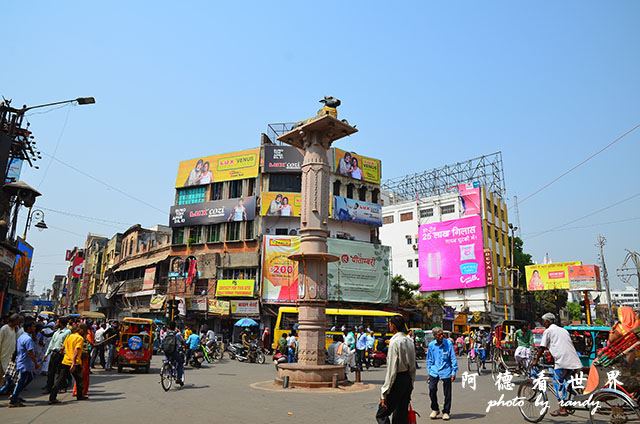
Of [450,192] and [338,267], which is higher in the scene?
[450,192]

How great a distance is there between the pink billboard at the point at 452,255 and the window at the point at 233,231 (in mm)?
25780

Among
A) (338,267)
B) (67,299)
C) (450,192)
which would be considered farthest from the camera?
(67,299)

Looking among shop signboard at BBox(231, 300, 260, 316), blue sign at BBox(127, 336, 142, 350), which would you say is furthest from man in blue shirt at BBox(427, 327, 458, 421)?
shop signboard at BBox(231, 300, 260, 316)

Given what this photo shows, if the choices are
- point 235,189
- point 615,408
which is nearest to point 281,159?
point 235,189

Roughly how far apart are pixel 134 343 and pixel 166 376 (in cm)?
531

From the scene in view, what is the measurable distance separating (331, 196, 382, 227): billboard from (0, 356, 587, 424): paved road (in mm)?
24036

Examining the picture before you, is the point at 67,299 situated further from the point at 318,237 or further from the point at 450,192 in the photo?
the point at 318,237

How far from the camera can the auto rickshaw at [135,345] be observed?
16.2 metres

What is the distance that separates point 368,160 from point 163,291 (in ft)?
69.6

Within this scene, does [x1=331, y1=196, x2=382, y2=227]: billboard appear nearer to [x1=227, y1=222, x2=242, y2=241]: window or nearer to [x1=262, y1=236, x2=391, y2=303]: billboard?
[x1=262, y1=236, x2=391, y2=303]: billboard

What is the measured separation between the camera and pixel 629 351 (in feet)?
21.0

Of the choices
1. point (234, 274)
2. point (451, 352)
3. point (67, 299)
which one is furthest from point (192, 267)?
point (67, 299)

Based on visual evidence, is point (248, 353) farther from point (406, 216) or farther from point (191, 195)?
point (406, 216)

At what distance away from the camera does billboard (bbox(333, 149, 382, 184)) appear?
125 ft
